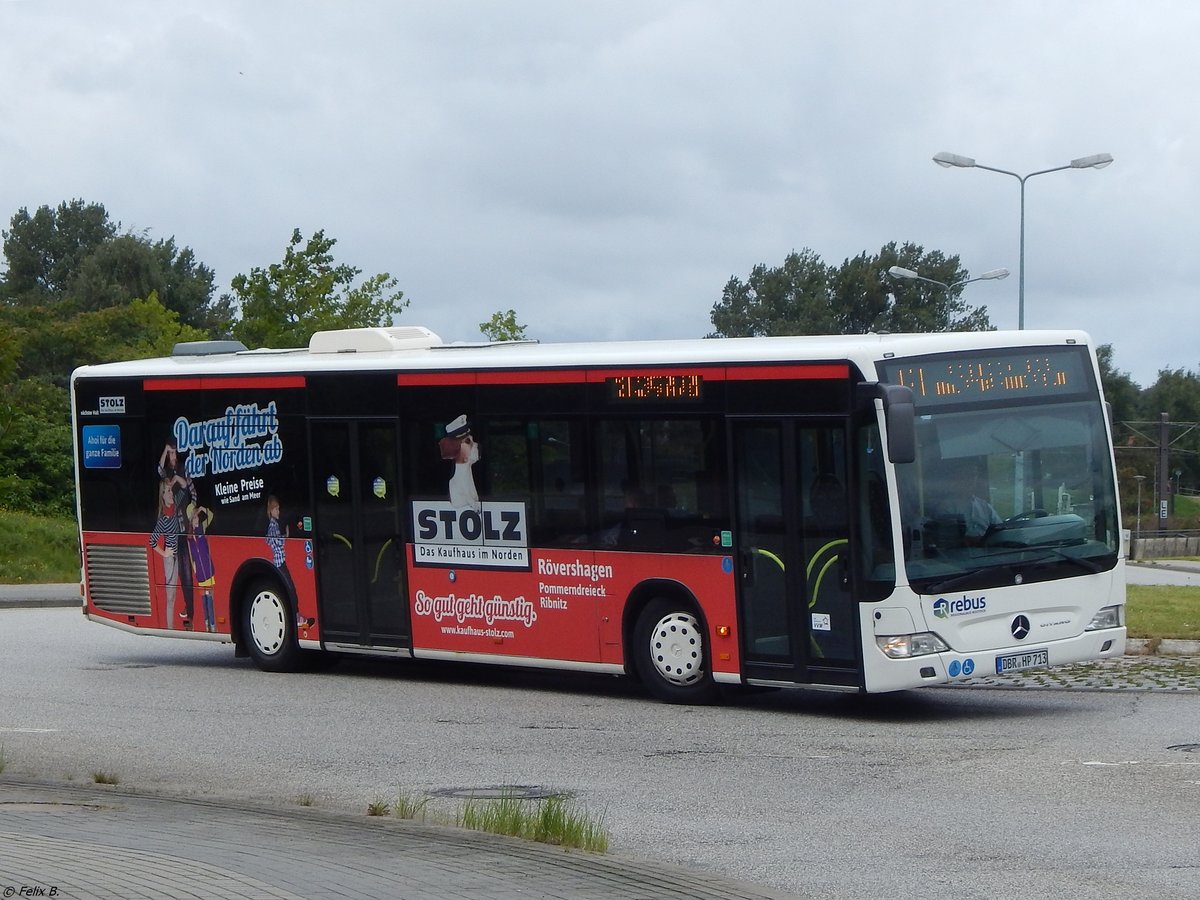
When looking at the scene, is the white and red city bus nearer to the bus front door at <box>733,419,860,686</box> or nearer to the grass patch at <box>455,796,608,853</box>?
the bus front door at <box>733,419,860,686</box>

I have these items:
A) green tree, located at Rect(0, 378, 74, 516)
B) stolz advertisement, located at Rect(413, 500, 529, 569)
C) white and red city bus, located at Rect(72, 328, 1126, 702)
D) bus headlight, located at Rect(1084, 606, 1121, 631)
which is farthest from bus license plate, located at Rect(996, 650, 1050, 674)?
green tree, located at Rect(0, 378, 74, 516)

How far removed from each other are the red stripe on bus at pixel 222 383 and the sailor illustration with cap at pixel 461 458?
198 cm

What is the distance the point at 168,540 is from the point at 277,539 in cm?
167

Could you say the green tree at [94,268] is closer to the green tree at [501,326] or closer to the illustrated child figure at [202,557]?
the green tree at [501,326]

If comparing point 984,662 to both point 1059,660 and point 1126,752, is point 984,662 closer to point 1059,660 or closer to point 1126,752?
point 1059,660

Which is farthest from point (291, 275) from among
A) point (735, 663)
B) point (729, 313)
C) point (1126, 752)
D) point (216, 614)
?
point (729, 313)

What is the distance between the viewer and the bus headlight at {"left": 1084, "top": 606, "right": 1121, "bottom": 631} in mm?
13891

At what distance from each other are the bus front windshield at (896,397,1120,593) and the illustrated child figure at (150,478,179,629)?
8462mm

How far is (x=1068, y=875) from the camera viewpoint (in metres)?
8.09

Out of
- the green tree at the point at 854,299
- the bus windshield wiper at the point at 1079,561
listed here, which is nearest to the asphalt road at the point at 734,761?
the bus windshield wiper at the point at 1079,561

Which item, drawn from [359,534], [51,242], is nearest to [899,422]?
[359,534]

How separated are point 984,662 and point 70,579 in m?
23.5

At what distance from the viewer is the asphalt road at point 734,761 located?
861 centimetres

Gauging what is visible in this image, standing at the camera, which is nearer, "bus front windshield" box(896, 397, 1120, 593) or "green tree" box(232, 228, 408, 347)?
"bus front windshield" box(896, 397, 1120, 593)
